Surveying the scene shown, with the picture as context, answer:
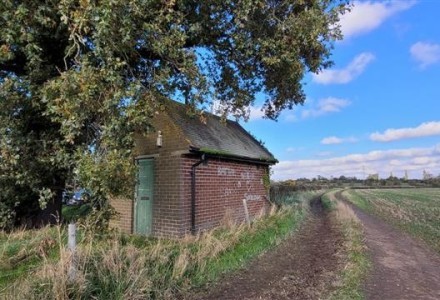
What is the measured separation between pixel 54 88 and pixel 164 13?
274 centimetres

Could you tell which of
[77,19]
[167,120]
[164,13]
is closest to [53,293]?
[77,19]

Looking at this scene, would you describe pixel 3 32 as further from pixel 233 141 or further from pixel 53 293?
pixel 233 141

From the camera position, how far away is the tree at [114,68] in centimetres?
704

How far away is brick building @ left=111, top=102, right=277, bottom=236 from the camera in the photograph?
465 inches

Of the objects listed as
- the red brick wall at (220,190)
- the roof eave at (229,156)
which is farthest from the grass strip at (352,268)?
the roof eave at (229,156)

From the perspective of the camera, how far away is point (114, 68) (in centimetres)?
733

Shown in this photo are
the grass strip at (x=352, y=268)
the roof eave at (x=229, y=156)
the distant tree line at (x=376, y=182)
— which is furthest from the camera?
the distant tree line at (x=376, y=182)

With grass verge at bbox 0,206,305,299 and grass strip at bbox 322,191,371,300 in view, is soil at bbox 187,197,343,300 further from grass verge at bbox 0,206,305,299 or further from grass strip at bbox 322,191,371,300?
grass verge at bbox 0,206,305,299

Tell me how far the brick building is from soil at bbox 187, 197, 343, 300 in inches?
117

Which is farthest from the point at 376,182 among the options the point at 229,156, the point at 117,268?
the point at 117,268

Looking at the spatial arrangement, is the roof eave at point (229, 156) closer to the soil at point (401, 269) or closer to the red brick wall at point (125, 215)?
the red brick wall at point (125, 215)

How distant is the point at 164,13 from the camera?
812 centimetres

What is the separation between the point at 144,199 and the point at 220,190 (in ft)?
8.60

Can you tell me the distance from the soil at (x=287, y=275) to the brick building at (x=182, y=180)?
298 centimetres
